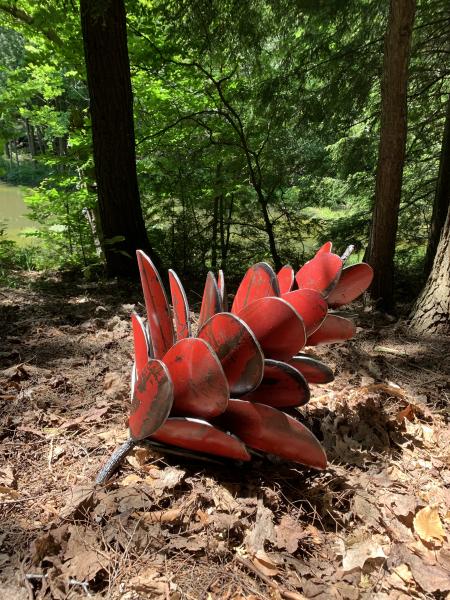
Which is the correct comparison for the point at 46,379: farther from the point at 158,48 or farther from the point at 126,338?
the point at 158,48

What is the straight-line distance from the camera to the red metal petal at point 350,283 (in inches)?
69.7

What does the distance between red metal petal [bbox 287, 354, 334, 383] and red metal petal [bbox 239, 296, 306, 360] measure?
0.18m

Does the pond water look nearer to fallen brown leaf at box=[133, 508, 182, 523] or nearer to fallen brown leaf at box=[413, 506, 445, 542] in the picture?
fallen brown leaf at box=[133, 508, 182, 523]

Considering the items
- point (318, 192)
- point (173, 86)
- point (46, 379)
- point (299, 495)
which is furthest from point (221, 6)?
point (299, 495)

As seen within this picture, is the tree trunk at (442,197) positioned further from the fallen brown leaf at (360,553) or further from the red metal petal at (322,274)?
the fallen brown leaf at (360,553)

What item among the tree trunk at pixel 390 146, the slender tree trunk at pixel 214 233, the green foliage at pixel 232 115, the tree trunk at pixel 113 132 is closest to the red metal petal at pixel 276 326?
the tree trunk at pixel 390 146

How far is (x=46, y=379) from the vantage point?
208 cm

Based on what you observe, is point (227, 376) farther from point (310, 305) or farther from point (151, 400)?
point (310, 305)

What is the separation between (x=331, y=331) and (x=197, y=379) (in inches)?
29.6

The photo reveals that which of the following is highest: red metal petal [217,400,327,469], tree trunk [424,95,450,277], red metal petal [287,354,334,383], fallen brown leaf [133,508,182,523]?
tree trunk [424,95,450,277]

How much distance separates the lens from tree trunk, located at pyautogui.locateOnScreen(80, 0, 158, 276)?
13.5 ft

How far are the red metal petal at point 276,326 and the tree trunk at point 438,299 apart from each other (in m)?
2.04

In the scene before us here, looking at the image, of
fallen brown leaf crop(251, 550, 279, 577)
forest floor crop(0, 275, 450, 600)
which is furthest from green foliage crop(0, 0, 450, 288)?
fallen brown leaf crop(251, 550, 279, 577)

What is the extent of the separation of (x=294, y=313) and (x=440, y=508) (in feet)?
2.98
